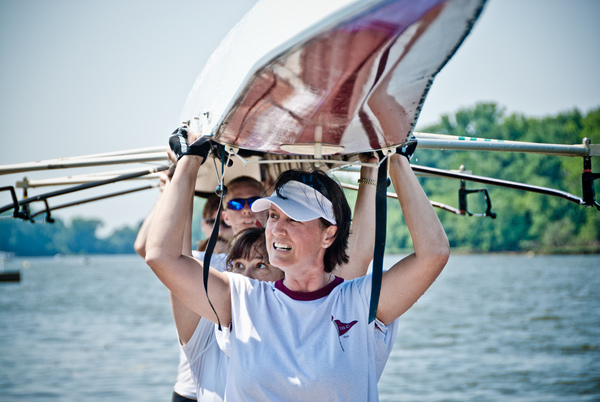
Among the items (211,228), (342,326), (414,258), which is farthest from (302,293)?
(211,228)

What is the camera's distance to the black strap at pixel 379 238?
269 centimetres

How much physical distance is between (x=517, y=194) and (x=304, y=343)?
8010 cm

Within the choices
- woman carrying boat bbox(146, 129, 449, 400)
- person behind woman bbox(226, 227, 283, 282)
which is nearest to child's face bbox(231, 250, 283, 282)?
person behind woman bbox(226, 227, 283, 282)

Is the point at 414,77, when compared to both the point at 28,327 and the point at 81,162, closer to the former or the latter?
the point at 81,162

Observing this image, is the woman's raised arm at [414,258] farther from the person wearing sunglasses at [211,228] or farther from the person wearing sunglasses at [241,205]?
the person wearing sunglasses at [211,228]

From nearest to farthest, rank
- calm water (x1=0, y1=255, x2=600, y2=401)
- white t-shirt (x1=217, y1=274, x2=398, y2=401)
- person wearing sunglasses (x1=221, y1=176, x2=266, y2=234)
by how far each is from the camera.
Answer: white t-shirt (x1=217, y1=274, x2=398, y2=401) < person wearing sunglasses (x1=221, y1=176, x2=266, y2=234) < calm water (x1=0, y1=255, x2=600, y2=401)

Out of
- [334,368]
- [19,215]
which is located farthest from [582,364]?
[334,368]

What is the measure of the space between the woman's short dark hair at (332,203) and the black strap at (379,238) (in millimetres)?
271

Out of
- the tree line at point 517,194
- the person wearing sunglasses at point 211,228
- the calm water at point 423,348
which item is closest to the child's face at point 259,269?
the person wearing sunglasses at point 211,228

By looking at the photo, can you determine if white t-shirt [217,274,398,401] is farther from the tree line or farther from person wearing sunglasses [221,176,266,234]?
the tree line

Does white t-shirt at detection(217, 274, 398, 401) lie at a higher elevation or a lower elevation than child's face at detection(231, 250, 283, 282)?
lower

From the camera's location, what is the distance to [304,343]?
2.71 meters

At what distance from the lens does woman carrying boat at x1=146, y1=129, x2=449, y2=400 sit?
2.65 metres

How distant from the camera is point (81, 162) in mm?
5469
